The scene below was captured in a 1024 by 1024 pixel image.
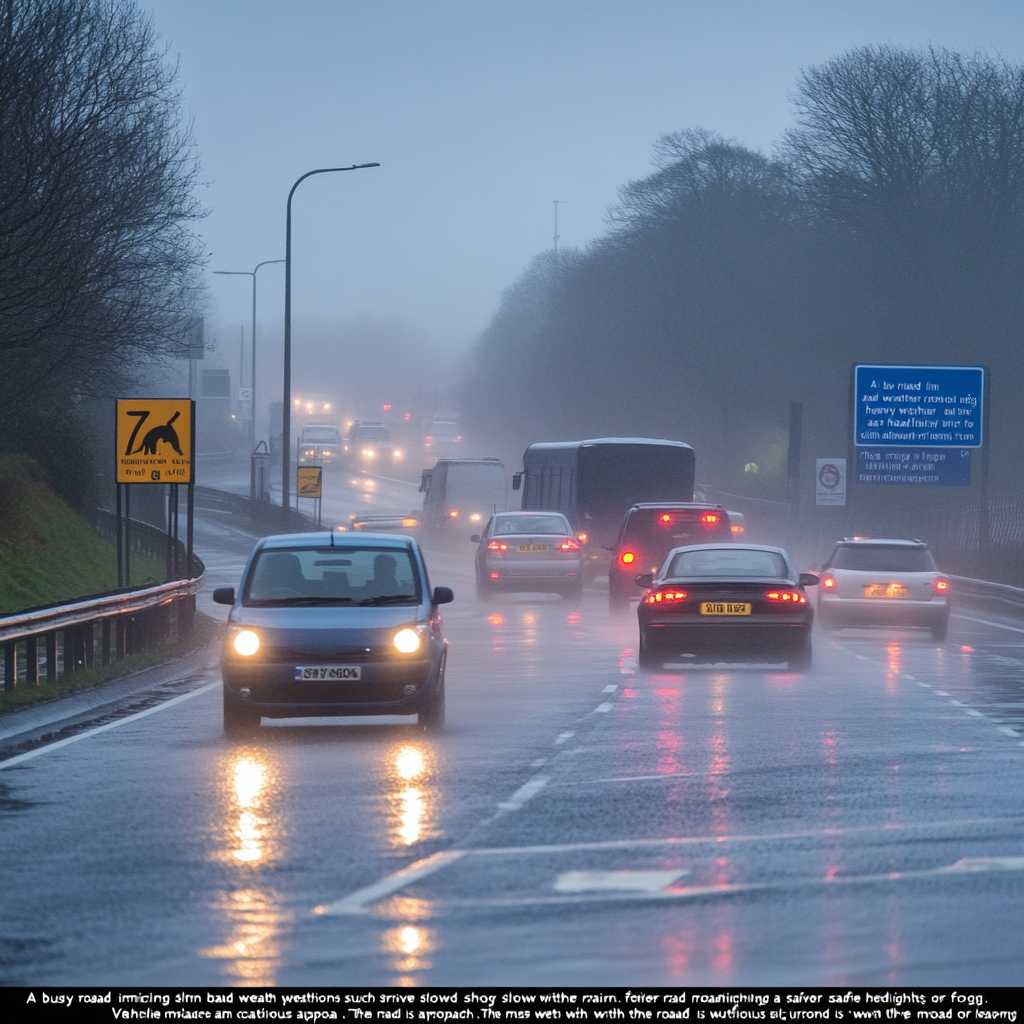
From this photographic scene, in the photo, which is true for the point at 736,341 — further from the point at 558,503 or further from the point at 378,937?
the point at 378,937

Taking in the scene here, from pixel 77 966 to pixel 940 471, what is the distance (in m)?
43.3

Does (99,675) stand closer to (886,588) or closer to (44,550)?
(886,588)

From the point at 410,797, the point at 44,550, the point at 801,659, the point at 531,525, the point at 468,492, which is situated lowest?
the point at 801,659

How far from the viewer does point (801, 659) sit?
22.4 meters

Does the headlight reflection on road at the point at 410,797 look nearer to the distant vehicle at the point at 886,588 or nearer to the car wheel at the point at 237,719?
the car wheel at the point at 237,719

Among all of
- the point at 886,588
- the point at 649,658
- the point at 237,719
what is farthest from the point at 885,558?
the point at 237,719

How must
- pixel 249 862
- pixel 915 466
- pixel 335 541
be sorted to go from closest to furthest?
pixel 249 862
pixel 335 541
pixel 915 466

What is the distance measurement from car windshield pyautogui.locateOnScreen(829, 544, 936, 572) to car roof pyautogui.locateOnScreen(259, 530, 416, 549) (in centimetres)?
1453

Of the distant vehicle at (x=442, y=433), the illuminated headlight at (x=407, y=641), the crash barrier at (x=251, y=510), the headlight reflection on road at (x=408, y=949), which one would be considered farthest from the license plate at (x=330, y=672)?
the distant vehicle at (x=442, y=433)

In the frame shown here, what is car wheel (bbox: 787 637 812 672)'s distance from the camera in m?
22.3

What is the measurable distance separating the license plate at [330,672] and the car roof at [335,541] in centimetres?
152

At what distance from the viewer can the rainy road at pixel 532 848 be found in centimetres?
709

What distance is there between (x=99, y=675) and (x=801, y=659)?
25.6 ft
